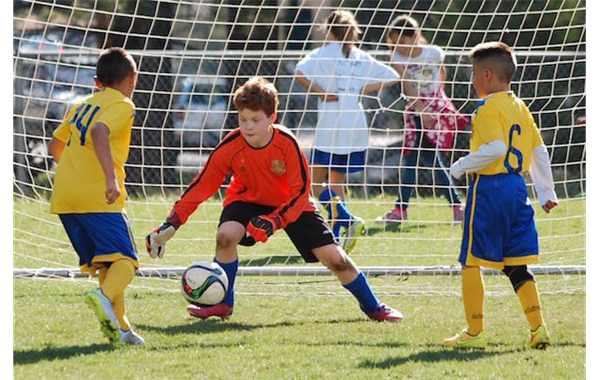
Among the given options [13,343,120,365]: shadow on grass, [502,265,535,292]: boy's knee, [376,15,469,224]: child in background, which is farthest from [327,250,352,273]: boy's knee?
[376,15,469,224]: child in background

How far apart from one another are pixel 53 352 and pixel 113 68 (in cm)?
140

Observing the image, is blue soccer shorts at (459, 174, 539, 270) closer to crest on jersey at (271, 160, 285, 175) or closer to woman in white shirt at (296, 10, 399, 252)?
crest on jersey at (271, 160, 285, 175)

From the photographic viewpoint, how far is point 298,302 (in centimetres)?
624

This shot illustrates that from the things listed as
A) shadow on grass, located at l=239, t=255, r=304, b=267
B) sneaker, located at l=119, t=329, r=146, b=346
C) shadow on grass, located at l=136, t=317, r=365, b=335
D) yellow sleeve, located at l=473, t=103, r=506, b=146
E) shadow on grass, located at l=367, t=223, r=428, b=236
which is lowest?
sneaker, located at l=119, t=329, r=146, b=346

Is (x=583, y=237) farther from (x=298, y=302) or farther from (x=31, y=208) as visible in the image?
(x=31, y=208)

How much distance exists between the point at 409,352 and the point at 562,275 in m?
2.26

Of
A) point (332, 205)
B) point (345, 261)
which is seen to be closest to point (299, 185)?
point (345, 261)

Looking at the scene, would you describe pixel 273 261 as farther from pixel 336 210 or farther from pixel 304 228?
pixel 304 228

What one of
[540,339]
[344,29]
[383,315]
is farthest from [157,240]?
[344,29]

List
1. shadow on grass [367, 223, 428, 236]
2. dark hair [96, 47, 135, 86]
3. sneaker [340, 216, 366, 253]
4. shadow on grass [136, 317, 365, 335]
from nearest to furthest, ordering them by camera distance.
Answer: dark hair [96, 47, 135, 86]
shadow on grass [136, 317, 365, 335]
sneaker [340, 216, 366, 253]
shadow on grass [367, 223, 428, 236]

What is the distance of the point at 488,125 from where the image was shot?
4.92 meters

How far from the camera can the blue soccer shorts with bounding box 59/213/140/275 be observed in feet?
16.4

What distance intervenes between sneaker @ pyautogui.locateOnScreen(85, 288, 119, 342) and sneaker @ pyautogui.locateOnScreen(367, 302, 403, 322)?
1471mm

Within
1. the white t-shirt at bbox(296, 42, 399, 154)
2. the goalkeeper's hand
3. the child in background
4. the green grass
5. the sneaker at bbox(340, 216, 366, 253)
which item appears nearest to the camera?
the green grass
